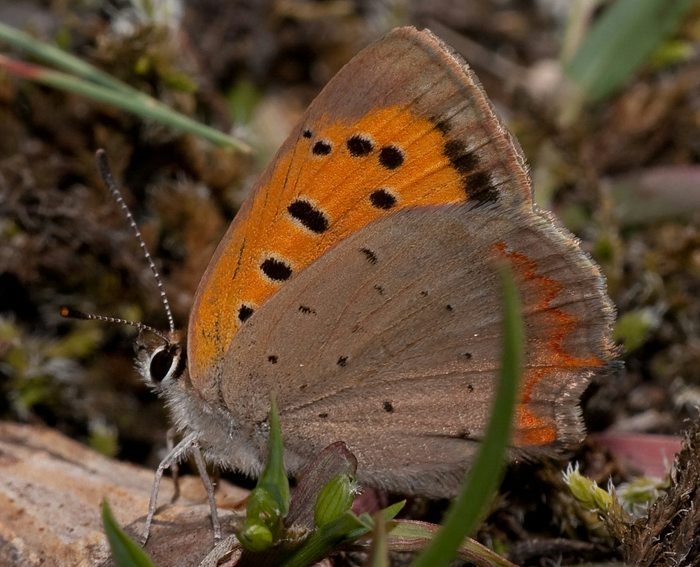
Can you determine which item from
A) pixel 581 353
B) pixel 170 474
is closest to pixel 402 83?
pixel 581 353

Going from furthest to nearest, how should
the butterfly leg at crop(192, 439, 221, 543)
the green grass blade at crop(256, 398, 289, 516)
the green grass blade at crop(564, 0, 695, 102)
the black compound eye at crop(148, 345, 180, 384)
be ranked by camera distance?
1. the green grass blade at crop(564, 0, 695, 102)
2. the black compound eye at crop(148, 345, 180, 384)
3. the butterfly leg at crop(192, 439, 221, 543)
4. the green grass blade at crop(256, 398, 289, 516)

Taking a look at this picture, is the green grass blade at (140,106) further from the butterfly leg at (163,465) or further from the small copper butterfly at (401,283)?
the butterfly leg at (163,465)

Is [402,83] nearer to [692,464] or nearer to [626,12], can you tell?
[692,464]

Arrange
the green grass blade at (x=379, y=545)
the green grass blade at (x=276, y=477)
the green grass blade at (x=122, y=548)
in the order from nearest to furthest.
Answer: the green grass blade at (x=379, y=545), the green grass blade at (x=122, y=548), the green grass blade at (x=276, y=477)

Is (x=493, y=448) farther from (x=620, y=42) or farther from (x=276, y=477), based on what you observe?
(x=620, y=42)

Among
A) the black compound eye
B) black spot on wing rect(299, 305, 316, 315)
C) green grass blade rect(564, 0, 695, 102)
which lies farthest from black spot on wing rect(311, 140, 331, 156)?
green grass blade rect(564, 0, 695, 102)

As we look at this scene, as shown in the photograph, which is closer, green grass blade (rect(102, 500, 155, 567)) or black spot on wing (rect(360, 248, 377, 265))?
green grass blade (rect(102, 500, 155, 567))

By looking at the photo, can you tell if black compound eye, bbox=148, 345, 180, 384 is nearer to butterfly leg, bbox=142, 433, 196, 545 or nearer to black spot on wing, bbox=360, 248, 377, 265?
butterfly leg, bbox=142, 433, 196, 545

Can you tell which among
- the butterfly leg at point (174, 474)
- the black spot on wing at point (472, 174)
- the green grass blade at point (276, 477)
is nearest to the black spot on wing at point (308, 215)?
the black spot on wing at point (472, 174)
